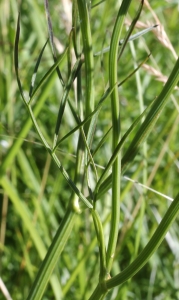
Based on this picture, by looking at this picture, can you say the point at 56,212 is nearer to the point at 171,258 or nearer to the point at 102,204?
the point at 102,204

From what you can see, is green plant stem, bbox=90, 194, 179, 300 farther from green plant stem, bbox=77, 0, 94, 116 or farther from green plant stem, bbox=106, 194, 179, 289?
green plant stem, bbox=77, 0, 94, 116

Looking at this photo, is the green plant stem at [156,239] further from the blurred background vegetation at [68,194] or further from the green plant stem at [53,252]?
the blurred background vegetation at [68,194]

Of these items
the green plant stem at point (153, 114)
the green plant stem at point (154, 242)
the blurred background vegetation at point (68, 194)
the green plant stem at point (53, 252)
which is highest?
the green plant stem at point (153, 114)

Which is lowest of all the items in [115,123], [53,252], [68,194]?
[68,194]

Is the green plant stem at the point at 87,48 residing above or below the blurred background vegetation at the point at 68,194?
above

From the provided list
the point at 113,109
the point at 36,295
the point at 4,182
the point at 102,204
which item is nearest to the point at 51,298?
the point at 102,204

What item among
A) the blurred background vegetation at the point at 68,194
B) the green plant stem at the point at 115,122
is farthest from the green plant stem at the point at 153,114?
the blurred background vegetation at the point at 68,194

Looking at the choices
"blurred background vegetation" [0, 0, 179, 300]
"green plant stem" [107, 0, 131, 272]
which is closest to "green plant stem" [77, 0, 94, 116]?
"green plant stem" [107, 0, 131, 272]

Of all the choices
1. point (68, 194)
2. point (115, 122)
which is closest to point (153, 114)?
point (115, 122)

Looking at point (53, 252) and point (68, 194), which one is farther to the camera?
point (68, 194)

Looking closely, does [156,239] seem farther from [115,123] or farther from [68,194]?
[68,194]

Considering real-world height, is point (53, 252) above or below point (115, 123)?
below

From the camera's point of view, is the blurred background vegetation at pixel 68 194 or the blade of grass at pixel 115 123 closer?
the blade of grass at pixel 115 123
